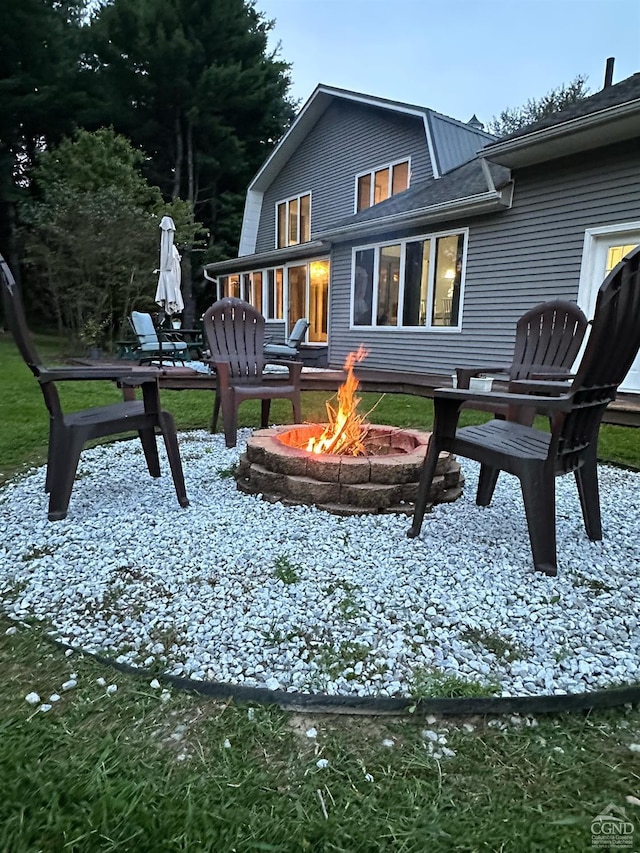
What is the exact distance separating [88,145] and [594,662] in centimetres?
1703

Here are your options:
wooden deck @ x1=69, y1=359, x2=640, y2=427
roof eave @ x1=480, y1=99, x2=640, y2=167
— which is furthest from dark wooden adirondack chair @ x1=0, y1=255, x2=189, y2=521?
roof eave @ x1=480, y1=99, x2=640, y2=167

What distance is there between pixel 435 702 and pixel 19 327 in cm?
221

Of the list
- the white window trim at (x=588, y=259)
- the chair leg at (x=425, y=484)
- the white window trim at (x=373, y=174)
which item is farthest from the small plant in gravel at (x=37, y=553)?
the white window trim at (x=373, y=174)

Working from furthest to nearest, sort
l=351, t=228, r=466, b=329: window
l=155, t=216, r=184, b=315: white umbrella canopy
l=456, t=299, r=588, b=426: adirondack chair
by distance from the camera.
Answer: l=155, t=216, r=184, b=315: white umbrella canopy
l=351, t=228, r=466, b=329: window
l=456, t=299, r=588, b=426: adirondack chair

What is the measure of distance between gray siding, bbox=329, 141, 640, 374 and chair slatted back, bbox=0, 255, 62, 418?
591 centimetres

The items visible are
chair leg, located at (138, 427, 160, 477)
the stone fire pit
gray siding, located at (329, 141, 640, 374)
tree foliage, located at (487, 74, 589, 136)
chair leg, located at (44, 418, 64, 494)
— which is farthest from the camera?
tree foliage, located at (487, 74, 589, 136)

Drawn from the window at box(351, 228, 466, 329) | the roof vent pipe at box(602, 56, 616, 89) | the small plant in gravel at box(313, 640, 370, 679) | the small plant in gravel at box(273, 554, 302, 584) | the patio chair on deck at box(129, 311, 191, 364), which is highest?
the roof vent pipe at box(602, 56, 616, 89)

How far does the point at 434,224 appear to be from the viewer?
7836 mm

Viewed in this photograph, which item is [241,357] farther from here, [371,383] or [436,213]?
[436,213]

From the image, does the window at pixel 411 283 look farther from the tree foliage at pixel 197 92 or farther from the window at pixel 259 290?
the tree foliage at pixel 197 92

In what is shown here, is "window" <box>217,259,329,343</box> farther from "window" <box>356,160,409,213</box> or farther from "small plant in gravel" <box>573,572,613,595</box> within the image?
"small plant in gravel" <box>573,572,613,595</box>

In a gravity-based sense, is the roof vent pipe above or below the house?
above

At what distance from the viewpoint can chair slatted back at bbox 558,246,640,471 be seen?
68.2 inches

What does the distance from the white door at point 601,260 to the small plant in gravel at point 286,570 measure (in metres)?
5.28
